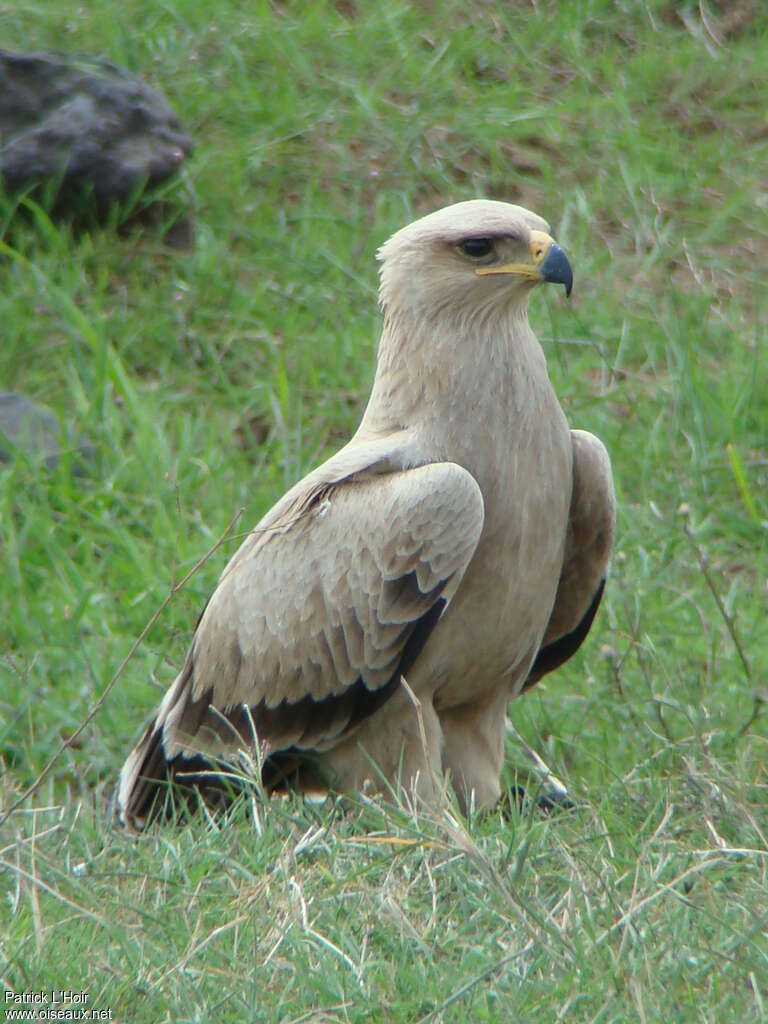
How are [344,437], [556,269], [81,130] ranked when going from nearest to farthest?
[556,269]
[344,437]
[81,130]

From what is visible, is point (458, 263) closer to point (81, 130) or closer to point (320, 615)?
point (320, 615)

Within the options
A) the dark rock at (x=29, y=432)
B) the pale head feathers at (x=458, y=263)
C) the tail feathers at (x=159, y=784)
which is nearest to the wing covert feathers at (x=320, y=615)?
the tail feathers at (x=159, y=784)

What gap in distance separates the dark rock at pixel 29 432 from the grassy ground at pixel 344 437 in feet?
0.26

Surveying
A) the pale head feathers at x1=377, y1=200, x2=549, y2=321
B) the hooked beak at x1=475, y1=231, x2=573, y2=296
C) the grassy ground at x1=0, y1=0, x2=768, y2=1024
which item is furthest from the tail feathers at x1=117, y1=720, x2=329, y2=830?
the hooked beak at x1=475, y1=231, x2=573, y2=296

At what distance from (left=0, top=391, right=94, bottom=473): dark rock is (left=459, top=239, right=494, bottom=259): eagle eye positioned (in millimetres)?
2417

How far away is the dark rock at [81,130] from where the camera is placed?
6.82m

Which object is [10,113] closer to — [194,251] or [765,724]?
[194,251]

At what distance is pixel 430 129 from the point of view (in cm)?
761

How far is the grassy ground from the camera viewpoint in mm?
2818

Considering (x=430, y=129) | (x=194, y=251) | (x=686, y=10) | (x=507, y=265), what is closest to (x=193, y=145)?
(x=194, y=251)

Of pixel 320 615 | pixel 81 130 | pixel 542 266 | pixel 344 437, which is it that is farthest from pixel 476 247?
pixel 81 130

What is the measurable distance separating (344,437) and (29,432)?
119 centimetres

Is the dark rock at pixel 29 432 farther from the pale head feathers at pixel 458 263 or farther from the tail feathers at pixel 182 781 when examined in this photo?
the pale head feathers at pixel 458 263

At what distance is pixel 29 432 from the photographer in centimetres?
607
